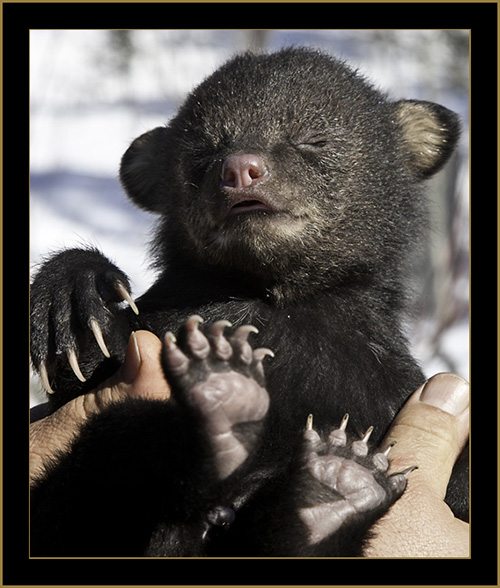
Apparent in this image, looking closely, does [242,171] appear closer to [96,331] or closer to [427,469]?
[96,331]

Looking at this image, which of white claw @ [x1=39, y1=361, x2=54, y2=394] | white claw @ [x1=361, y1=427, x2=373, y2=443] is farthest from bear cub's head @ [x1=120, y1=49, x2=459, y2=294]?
white claw @ [x1=39, y1=361, x2=54, y2=394]

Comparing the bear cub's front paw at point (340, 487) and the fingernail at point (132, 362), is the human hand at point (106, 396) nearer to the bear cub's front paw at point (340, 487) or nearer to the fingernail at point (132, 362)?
the fingernail at point (132, 362)

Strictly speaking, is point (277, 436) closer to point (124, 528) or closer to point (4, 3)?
point (124, 528)

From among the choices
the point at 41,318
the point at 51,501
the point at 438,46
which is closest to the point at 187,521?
the point at 51,501

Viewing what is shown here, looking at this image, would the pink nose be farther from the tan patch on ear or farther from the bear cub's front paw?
the tan patch on ear

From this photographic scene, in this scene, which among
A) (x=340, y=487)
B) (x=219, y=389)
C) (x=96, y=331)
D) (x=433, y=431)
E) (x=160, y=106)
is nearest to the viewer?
(x=219, y=389)

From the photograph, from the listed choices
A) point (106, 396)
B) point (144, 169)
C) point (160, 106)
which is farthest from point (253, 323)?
point (160, 106)
